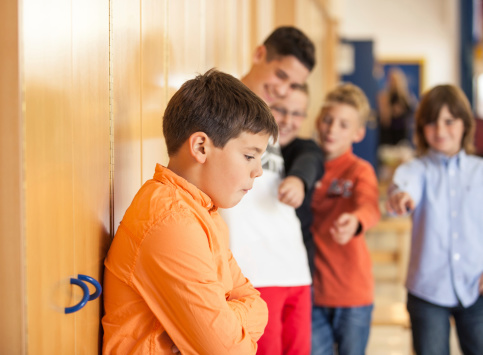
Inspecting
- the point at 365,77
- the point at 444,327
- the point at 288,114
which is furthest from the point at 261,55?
the point at 365,77

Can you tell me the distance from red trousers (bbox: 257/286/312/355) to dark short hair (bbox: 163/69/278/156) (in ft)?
1.91

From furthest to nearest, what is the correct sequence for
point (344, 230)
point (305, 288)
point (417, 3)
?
point (417, 3) < point (344, 230) < point (305, 288)

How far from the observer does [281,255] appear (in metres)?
1.53

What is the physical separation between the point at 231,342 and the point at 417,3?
352 inches

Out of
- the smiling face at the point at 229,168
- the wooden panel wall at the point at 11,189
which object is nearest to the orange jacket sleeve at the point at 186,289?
the smiling face at the point at 229,168

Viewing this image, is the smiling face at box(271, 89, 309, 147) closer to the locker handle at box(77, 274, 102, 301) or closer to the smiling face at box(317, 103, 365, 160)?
the smiling face at box(317, 103, 365, 160)

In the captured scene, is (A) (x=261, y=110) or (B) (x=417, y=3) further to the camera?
(B) (x=417, y=3)

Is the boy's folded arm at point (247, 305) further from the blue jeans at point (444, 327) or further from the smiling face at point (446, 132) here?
the smiling face at point (446, 132)

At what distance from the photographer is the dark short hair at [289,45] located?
171 centimetres

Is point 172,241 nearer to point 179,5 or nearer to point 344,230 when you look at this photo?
point 179,5

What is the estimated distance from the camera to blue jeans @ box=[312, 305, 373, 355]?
199cm

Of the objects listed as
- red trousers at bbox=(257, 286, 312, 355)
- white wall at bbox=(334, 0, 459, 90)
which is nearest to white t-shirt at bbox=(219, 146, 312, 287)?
red trousers at bbox=(257, 286, 312, 355)

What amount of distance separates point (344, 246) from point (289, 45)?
0.75 meters

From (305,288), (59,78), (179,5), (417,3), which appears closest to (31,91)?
(59,78)
